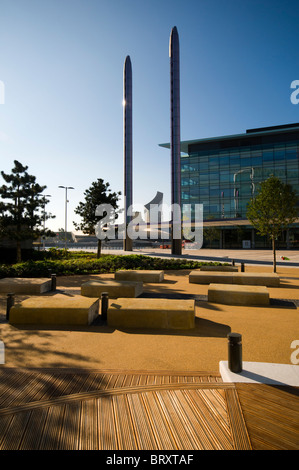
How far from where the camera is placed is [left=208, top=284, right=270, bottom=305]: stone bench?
10.3 metres

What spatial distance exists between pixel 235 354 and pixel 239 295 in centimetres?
586

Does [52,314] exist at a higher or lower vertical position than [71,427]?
higher

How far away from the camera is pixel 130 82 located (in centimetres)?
4006

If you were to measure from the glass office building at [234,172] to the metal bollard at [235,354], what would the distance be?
49.2 meters

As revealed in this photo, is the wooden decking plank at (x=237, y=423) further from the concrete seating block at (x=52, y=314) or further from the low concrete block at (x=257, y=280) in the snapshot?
the low concrete block at (x=257, y=280)

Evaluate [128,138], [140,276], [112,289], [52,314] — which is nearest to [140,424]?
[52,314]

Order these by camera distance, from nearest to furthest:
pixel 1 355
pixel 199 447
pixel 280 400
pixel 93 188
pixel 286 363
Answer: pixel 199 447 → pixel 280 400 → pixel 286 363 → pixel 1 355 → pixel 93 188

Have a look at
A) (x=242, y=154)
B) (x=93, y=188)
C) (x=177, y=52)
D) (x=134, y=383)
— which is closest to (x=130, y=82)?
(x=177, y=52)

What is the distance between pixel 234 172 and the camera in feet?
191

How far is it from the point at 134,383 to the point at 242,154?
5955cm

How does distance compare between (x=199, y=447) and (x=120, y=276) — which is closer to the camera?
(x=199, y=447)

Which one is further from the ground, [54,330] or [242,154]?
[242,154]

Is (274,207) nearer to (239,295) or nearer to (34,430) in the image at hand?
(239,295)

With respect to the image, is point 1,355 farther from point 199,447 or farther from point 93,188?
point 93,188
